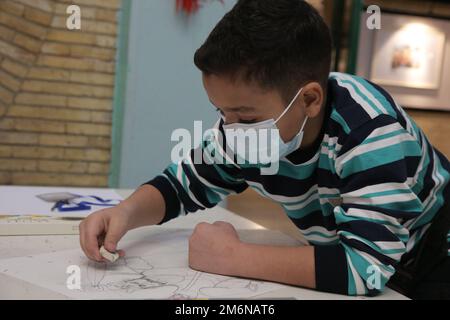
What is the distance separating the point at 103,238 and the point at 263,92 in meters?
0.32

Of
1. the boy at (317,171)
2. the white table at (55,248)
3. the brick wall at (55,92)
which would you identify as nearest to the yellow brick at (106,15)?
the brick wall at (55,92)

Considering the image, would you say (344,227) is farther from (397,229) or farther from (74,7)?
(74,7)

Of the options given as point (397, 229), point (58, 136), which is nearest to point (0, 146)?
point (58, 136)

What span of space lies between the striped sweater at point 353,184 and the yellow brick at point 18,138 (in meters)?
1.46

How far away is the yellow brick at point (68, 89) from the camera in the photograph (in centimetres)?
219

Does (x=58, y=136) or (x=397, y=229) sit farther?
(x=58, y=136)

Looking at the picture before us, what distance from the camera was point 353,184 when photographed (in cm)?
66

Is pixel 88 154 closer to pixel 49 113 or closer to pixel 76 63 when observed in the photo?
pixel 49 113

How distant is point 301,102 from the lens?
0.73m

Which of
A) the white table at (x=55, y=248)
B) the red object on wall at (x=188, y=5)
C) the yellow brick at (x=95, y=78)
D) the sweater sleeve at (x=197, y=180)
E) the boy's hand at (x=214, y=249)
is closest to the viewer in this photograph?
the white table at (x=55, y=248)

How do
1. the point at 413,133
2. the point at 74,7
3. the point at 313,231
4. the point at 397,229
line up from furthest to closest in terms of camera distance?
the point at 74,7 → the point at 313,231 → the point at 413,133 → the point at 397,229

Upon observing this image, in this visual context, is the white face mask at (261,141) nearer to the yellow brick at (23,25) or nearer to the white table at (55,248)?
the white table at (55,248)

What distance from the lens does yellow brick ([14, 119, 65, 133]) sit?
2.20 metres

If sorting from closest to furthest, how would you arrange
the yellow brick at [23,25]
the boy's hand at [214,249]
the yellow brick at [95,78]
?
1. the boy's hand at [214,249]
2. the yellow brick at [23,25]
3. the yellow brick at [95,78]
